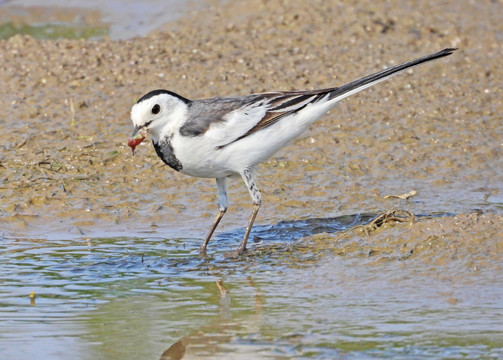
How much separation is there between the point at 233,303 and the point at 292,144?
362 cm

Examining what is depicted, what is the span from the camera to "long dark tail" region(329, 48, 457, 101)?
23.5 feet

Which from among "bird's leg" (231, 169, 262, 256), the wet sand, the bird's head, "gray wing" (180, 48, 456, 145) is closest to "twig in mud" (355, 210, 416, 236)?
the wet sand

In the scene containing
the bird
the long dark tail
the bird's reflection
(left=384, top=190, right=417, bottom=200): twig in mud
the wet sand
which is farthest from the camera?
(left=384, top=190, right=417, bottom=200): twig in mud

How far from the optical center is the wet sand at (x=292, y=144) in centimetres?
806

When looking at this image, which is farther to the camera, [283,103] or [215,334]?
[283,103]

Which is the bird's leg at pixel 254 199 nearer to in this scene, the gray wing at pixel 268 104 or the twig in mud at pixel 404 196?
the gray wing at pixel 268 104

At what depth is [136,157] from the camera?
895 centimetres

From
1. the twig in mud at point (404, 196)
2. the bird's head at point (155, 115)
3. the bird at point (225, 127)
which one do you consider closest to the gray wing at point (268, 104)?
the bird at point (225, 127)

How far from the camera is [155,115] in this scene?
689 cm

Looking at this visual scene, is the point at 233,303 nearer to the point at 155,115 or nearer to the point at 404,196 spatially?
the point at 155,115

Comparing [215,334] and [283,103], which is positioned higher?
[283,103]

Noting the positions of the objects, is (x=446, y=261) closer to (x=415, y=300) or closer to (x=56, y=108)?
(x=415, y=300)

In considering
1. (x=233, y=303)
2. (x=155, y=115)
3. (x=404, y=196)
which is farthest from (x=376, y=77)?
(x=233, y=303)

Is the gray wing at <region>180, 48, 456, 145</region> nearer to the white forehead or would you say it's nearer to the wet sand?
the white forehead
